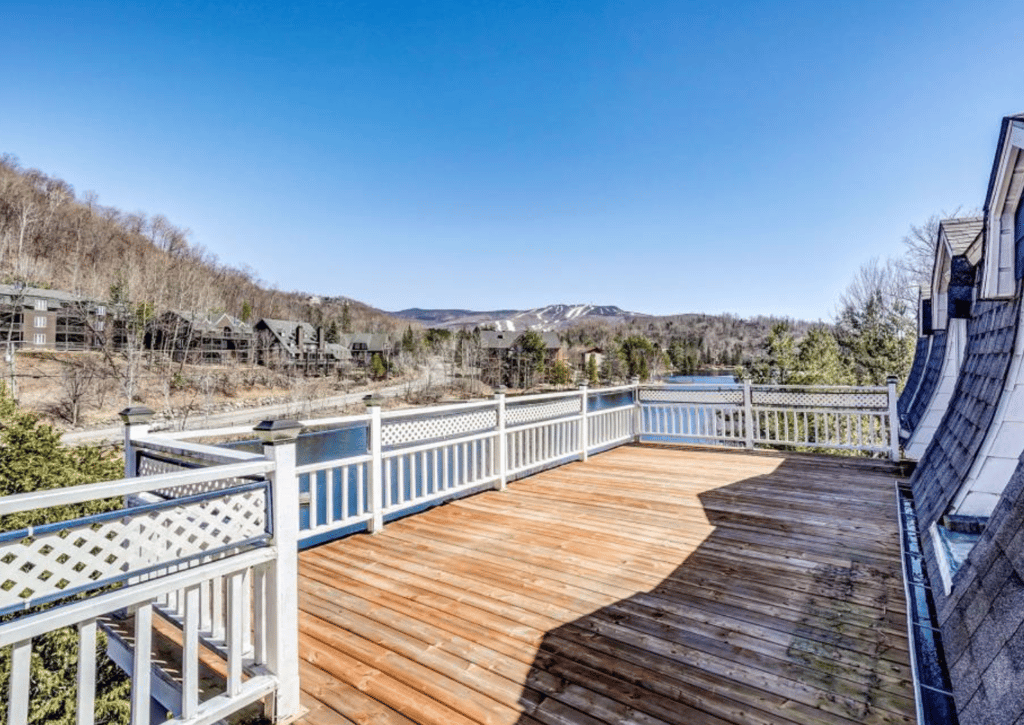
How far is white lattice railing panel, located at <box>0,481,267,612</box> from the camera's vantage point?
1260mm

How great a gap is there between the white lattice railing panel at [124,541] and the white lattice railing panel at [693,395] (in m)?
7.45

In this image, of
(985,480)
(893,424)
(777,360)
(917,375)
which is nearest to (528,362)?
(777,360)

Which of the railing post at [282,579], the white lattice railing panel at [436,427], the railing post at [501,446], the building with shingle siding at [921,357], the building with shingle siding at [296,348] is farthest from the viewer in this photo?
the building with shingle siding at [296,348]

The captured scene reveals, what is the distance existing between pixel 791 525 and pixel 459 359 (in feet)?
168

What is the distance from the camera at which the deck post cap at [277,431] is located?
6.40 feet

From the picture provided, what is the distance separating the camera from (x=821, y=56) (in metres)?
8.24

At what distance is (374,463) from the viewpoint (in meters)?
4.09

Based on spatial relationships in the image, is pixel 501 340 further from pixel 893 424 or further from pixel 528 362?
pixel 893 424

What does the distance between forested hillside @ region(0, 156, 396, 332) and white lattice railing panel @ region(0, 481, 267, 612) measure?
35737 millimetres

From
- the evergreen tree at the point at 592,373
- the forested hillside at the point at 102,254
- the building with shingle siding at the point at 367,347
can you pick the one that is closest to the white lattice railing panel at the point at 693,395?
the forested hillside at the point at 102,254

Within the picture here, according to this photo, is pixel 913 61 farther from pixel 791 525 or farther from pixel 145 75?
pixel 145 75

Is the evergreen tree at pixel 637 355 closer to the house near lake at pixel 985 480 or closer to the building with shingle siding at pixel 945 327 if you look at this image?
the building with shingle siding at pixel 945 327

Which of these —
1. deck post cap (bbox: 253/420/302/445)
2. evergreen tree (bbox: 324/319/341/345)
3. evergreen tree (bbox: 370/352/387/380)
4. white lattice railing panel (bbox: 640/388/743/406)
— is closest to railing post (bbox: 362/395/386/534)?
deck post cap (bbox: 253/420/302/445)

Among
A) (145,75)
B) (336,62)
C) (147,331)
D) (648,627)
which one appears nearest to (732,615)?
(648,627)
